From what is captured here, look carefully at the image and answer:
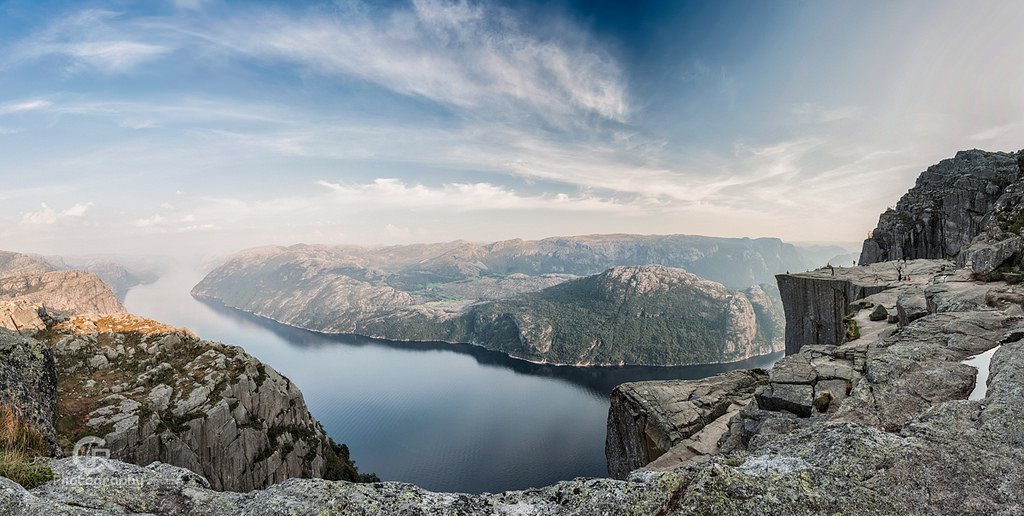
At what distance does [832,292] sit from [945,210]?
43.9 m

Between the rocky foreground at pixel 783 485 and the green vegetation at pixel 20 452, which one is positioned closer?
the rocky foreground at pixel 783 485

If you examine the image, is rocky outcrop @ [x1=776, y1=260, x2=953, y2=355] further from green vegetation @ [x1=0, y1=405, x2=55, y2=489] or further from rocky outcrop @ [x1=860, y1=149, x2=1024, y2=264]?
green vegetation @ [x1=0, y1=405, x2=55, y2=489]

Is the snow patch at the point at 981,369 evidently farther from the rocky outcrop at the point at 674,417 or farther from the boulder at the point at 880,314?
the boulder at the point at 880,314

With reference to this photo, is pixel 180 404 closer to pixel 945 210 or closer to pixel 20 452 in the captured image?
pixel 20 452

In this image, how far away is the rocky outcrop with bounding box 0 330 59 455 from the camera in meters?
9.78

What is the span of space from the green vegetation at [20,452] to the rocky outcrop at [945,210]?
75823 millimetres

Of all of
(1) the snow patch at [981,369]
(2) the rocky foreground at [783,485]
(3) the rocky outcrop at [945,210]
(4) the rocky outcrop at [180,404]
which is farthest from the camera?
(3) the rocky outcrop at [945,210]

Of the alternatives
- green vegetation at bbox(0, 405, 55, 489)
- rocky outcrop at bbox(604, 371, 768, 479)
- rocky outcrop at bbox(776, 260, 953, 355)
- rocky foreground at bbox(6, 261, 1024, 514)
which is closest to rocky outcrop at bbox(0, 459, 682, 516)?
rocky foreground at bbox(6, 261, 1024, 514)

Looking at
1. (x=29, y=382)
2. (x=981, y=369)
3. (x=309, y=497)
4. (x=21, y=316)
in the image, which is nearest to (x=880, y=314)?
(x=981, y=369)

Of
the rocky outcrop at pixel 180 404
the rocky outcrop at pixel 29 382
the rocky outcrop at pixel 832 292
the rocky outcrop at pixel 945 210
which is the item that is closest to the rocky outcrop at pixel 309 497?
the rocky outcrop at pixel 29 382

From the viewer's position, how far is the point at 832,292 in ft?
102

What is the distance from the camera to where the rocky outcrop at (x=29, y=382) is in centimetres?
978

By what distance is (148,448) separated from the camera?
114 feet

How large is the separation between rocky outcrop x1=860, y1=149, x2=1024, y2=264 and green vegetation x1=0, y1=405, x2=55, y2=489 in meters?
75.8
